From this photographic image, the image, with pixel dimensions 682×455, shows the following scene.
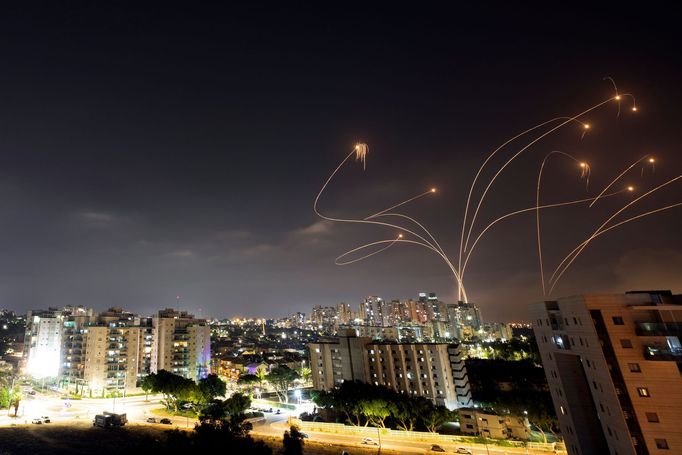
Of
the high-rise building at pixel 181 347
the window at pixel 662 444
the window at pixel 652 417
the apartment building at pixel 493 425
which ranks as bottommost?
the apartment building at pixel 493 425

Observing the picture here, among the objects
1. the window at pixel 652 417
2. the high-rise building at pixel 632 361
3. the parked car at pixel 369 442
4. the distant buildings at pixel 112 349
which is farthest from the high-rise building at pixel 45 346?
the window at pixel 652 417

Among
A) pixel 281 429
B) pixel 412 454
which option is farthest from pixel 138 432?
pixel 412 454

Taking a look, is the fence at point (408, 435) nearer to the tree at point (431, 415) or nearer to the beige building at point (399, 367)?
the tree at point (431, 415)

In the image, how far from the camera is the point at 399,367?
67250 millimetres

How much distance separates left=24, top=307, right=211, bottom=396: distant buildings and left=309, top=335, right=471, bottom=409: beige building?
38.8 meters

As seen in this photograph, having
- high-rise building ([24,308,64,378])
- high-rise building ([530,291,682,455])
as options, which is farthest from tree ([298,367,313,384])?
high-rise building ([530,291,682,455])

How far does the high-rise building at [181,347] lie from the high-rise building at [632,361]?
88.0 m

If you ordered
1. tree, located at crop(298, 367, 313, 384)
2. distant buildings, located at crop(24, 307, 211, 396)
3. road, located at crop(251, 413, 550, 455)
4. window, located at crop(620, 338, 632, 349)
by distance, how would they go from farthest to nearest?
1. tree, located at crop(298, 367, 313, 384)
2. distant buildings, located at crop(24, 307, 211, 396)
3. road, located at crop(251, 413, 550, 455)
4. window, located at crop(620, 338, 632, 349)

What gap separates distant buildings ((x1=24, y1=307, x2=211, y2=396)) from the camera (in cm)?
7775

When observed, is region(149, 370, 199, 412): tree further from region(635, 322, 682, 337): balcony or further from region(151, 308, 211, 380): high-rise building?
region(635, 322, 682, 337): balcony

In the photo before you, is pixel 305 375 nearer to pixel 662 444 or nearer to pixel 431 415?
pixel 431 415

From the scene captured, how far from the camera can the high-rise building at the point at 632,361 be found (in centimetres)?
2475

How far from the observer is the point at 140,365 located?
3327 inches

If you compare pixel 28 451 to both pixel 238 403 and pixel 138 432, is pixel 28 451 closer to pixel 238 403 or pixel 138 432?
pixel 138 432
